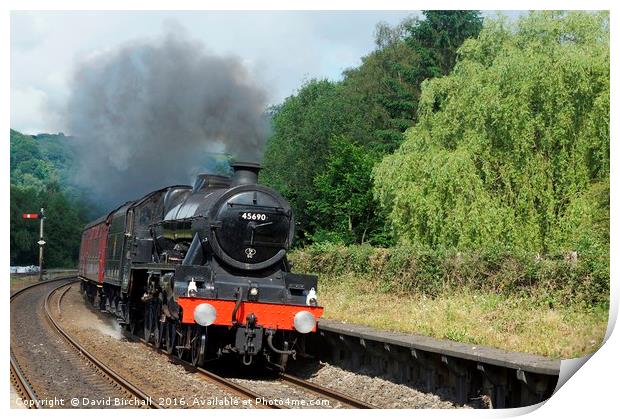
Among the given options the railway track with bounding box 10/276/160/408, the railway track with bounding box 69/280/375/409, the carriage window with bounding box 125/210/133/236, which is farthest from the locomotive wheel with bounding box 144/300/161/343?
the carriage window with bounding box 125/210/133/236

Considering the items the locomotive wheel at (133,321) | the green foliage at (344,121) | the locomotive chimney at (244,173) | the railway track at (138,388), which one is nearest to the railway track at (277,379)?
the railway track at (138,388)

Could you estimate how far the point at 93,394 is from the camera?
34.7 ft

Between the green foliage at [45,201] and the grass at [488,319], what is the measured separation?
791cm

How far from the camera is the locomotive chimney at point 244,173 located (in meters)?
13.2

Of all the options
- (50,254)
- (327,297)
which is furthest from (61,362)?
(50,254)

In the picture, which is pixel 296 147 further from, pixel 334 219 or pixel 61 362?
pixel 61 362

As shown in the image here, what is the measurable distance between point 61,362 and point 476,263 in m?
8.22

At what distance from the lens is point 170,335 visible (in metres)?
14.1

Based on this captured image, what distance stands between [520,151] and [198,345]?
1064cm

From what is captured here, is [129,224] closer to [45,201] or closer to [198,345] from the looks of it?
[198,345]

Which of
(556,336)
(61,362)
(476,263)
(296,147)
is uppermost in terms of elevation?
(296,147)

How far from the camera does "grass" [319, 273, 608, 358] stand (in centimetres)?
1045

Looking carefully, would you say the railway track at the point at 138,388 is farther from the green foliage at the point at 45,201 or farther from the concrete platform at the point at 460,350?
the green foliage at the point at 45,201

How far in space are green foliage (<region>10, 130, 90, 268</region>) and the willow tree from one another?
33.0 feet
